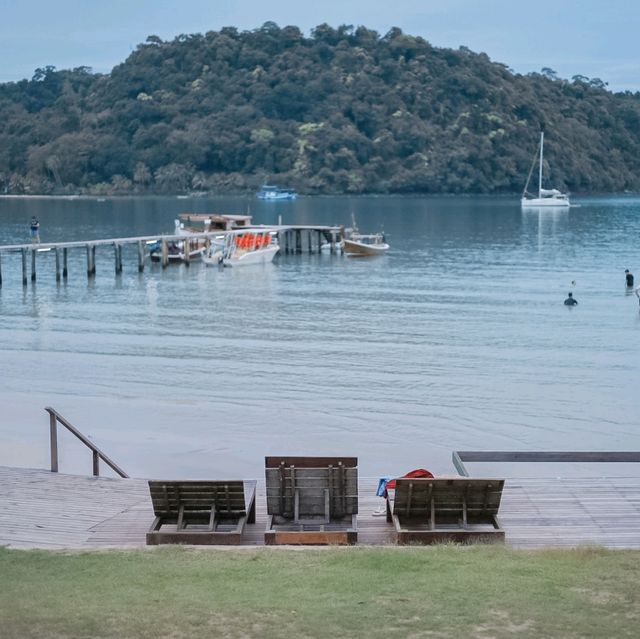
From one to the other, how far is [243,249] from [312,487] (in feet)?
184

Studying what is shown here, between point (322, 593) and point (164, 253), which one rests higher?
point (164, 253)

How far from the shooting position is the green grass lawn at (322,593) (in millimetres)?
7277

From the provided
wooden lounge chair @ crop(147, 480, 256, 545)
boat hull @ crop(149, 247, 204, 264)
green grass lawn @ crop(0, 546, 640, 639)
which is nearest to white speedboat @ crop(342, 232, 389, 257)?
boat hull @ crop(149, 247, 204, 264)

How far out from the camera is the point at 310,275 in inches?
2356

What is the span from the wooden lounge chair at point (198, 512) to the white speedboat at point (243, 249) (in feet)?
174

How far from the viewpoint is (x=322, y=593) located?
8148 mm

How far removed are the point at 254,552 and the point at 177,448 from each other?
993cm

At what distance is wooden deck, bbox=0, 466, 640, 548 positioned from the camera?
10453 mm

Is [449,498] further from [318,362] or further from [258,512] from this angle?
[318,362]

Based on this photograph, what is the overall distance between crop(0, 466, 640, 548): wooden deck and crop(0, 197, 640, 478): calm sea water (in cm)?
526

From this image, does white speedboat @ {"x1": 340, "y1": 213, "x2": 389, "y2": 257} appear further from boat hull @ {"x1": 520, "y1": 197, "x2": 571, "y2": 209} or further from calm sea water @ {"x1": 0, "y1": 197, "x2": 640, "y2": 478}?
boat hull @ {"x1": 520, "y1": 197, "x2": 571, "y2": 209}

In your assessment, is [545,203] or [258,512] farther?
[545,203]

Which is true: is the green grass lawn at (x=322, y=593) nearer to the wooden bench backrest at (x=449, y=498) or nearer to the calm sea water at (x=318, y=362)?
the wooden bench backrest at (x=449, y=498)

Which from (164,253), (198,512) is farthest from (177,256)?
(198,512)
